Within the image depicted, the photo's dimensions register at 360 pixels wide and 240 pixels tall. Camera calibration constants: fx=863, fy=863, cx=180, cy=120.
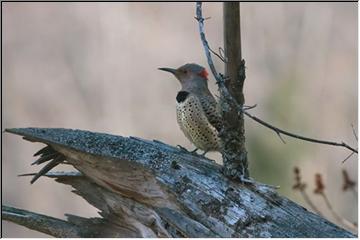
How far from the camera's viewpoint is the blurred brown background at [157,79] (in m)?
9.23

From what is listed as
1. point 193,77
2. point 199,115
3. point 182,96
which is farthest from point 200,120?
point 193,77

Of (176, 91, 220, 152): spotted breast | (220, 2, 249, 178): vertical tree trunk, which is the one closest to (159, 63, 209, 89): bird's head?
(176, 91, 220, 152): spotted breast

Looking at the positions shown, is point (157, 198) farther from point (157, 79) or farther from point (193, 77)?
point (157, 79)

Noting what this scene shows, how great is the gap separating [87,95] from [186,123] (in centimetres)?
512

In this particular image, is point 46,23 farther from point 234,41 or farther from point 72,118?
point 234,41

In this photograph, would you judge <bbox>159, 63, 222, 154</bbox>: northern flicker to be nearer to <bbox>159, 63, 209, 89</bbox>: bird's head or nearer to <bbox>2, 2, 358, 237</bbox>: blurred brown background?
<bbox>159, 63, 209, 89</bbox>: bird's head

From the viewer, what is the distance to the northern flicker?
15.7ft

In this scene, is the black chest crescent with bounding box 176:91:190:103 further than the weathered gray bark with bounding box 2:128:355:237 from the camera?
Yes

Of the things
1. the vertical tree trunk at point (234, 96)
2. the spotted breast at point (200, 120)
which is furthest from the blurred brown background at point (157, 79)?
the vertical tree trunk at point (234, 96)

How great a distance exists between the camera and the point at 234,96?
364 cm

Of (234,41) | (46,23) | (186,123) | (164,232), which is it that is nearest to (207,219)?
(164,232)

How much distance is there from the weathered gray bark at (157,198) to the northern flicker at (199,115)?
2.65 feet

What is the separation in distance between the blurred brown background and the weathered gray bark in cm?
500

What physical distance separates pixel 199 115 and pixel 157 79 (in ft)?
17.4
